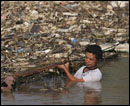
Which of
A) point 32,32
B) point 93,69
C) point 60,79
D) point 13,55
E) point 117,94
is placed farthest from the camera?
point 32,32

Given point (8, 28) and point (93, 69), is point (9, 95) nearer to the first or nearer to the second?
point (93, 69)

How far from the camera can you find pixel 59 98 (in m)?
6.57

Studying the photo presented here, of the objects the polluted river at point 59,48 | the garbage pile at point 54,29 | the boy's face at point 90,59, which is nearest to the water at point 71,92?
the polluted river at point 59,48

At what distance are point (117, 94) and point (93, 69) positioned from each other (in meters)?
0.66

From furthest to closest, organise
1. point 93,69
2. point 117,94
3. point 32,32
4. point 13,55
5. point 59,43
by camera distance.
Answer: point 32,32 → point 59,43 → point 13,55 → point 93,69 → point 117,94

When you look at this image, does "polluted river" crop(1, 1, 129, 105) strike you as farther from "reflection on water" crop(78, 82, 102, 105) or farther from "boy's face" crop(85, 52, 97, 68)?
"boy's face" crop(85, 52, 97, 68)

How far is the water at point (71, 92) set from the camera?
638 centimetres

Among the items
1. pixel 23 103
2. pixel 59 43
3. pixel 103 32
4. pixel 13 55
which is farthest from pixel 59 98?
pixel 103 32

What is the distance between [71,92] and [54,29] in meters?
4.83

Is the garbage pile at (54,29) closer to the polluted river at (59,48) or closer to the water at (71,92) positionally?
the polluted river at (59,48)

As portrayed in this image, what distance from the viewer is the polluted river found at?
6793mm

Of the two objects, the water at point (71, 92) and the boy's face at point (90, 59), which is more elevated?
the boy's face at point (90, 59)

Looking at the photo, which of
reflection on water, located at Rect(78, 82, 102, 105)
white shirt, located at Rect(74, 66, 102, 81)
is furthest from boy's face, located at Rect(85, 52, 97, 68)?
reflection on water, located at Rect(78, 82, 102, 105)

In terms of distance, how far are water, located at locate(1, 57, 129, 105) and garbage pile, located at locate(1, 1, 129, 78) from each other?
0.75 meters
